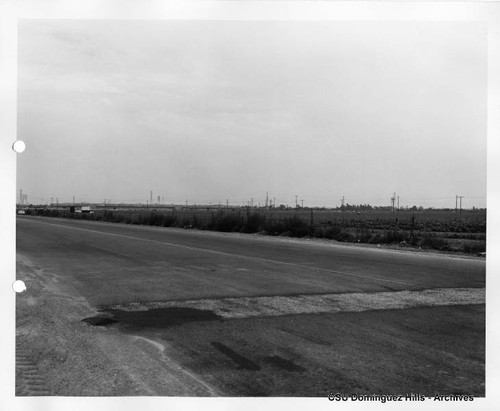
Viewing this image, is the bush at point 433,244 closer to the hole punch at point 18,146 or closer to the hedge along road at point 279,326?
the hedge along road at point 279,326

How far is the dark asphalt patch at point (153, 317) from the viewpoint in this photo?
7027 mm

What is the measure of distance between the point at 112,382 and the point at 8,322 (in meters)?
1.04

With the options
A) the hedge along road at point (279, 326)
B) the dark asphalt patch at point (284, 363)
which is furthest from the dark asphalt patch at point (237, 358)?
the dark asphalt patch at point (284, 363)

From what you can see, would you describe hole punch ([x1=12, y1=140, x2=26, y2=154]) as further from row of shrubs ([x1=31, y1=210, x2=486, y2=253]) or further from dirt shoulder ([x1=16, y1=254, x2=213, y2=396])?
row of shrubs ([x1=31, y1=210, x2=486, y2=253])

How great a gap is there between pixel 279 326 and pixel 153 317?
1815mm

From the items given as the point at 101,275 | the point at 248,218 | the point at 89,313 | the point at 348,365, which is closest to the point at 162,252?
the point at 101,275

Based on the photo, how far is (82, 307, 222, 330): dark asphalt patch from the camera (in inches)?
277

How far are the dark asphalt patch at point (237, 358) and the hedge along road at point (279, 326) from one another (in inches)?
0.4

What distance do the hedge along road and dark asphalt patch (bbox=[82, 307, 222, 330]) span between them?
15 millimetres

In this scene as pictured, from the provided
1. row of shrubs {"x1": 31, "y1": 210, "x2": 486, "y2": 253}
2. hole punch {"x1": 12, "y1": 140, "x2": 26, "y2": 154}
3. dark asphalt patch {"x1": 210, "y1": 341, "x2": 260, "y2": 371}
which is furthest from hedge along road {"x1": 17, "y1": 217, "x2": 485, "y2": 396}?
row of shrubs {"x1": 31, "y1": 210, "x2": 486, "y2": 253}

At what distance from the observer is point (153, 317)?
7.45 meters

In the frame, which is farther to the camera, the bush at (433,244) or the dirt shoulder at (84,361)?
the bush at (433,244)

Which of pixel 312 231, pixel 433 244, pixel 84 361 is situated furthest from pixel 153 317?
pixel 312 231

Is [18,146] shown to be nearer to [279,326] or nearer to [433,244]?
[279,326]
